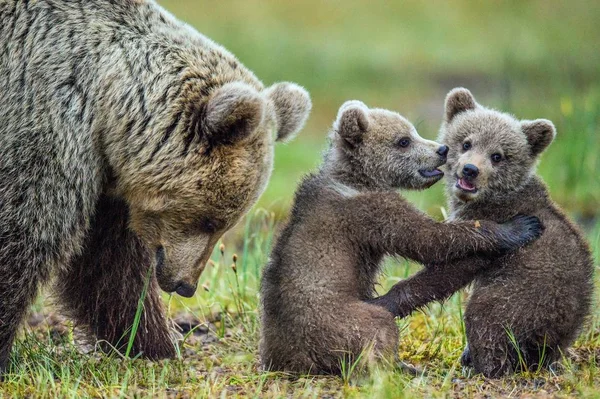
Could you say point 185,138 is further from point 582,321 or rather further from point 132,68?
point 582,321

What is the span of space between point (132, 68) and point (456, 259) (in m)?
2.01

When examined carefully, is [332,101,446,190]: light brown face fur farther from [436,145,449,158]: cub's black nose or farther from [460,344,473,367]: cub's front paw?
[460,344,473,367]: cub's front paw

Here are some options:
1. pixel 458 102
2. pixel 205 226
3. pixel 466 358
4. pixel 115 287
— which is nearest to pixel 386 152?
pixel 458 102

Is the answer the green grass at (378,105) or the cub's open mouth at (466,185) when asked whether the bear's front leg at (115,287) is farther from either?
the cub's open mouth at (466,185)

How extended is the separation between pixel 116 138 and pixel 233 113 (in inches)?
27.9

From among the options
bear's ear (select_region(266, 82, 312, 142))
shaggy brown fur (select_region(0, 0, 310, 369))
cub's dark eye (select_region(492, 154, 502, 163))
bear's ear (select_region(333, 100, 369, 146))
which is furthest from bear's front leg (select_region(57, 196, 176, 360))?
cub's dark eye (select_region(492, 154, 502, 163))

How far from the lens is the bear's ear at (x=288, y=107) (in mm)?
5906

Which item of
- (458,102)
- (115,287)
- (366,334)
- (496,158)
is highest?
(458,102)

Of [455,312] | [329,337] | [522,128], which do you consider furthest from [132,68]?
[455,312]

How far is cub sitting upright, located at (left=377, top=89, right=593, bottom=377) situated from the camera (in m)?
5.24

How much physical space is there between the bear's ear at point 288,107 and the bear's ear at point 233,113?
1.58ft

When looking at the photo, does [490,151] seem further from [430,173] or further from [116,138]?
[116,138]

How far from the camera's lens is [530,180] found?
5699 mm

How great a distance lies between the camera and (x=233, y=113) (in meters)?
5.29
